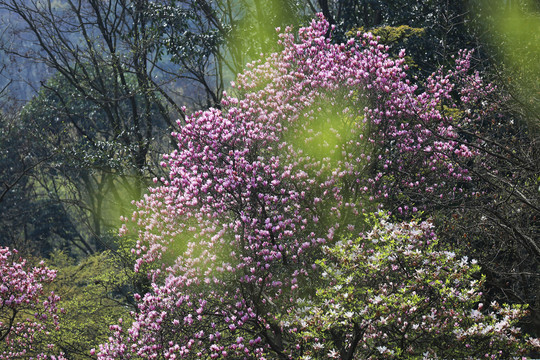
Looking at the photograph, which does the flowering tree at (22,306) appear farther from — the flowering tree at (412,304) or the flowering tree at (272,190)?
the flowering tree at (412,304)

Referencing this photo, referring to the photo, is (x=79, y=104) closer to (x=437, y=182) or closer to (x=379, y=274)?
(x=437, y=182)

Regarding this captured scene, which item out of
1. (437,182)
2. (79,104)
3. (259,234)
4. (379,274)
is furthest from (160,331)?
(79,104)

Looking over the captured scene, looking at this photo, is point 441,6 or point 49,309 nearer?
point 49,309

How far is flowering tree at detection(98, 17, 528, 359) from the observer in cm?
854

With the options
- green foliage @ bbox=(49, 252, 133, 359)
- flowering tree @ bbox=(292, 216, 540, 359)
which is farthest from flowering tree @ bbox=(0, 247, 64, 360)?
flowering tree @ bbox=(292, 216, 540, 359)

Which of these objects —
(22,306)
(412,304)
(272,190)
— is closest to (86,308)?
(22,306)

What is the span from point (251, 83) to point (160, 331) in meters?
5.42

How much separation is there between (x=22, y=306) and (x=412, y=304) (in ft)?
30.0

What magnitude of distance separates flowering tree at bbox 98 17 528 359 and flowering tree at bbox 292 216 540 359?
Result: 176 cm

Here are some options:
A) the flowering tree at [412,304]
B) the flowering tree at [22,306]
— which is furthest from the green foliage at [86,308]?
the flowering tree at [412,304]

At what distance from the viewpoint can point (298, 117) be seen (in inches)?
394

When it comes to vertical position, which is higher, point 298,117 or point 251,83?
point 251,83

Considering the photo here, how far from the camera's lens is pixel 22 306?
1142 cm

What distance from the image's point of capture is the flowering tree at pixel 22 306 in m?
10.9
